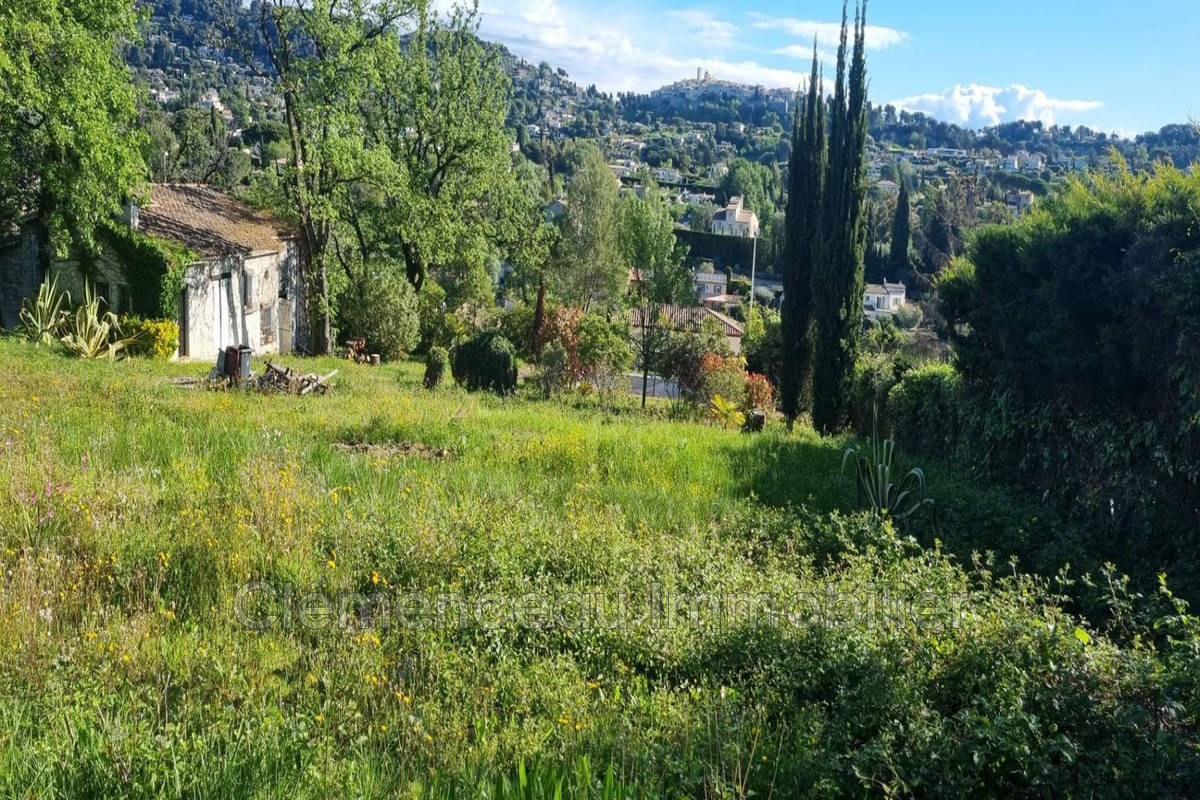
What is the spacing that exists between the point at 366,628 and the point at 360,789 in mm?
1756

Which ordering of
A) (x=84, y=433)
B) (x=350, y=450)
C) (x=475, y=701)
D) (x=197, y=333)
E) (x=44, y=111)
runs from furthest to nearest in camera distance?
(x=197, y=333)
(x=44, y=111)
(x=350, y=450)
(x=84, y=433)
(x=475, y=701)

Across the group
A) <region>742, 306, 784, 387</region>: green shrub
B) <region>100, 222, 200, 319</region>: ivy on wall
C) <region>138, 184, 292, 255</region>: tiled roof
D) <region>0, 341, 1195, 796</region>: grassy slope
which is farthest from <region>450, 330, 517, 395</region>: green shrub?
<region>742, 306, 784, 387</region>: green shrub

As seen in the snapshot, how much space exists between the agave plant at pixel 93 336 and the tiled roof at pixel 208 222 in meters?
3.61

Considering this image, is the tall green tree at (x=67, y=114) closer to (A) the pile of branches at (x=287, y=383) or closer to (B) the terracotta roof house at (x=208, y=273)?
(B) the terracotta roof house at (x=208, y=273)

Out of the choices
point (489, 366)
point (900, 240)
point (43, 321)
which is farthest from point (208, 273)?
point (900, 240)

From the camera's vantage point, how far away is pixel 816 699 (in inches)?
179

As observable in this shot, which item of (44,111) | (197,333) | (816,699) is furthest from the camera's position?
(197,333)

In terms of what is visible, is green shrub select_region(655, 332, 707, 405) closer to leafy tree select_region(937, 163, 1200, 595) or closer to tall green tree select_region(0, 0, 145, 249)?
leafy tree select_region(937, 163, 1200, 595)

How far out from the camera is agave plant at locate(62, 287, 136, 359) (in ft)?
58.5

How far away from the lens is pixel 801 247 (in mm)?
26125

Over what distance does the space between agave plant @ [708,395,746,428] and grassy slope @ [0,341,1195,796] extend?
37.2 feet

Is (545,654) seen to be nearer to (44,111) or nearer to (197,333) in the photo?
(44,111)

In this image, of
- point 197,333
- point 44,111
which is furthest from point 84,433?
point 197,333

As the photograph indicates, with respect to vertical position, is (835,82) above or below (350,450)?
above
